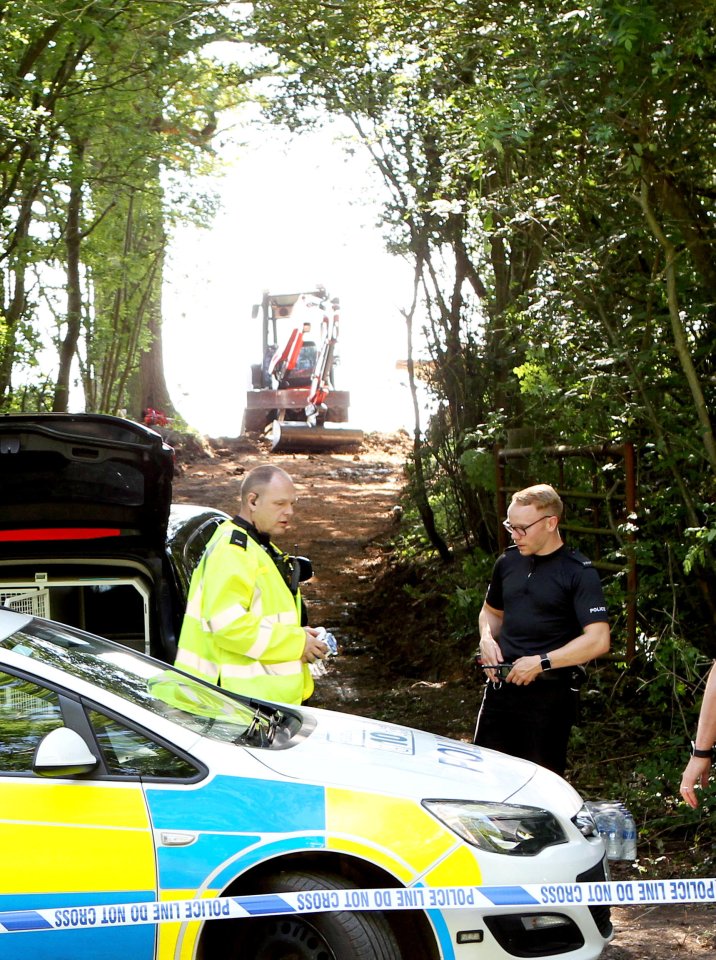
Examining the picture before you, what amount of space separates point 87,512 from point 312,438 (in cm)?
1787

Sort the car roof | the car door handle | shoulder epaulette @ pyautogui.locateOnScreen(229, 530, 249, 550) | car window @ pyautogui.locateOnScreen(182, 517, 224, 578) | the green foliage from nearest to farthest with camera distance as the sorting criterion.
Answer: the car door handle, shoulder epaulette @ pyautogui.locateOnScreen(229, 530, 249, 550), the car roof, car window @ pyautogui.locateOnScreen(182, 517, 224, 578), the green foliage

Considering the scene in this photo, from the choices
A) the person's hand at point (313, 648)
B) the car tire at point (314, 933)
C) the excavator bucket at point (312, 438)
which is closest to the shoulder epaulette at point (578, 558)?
the person's hand at point (313, 648)

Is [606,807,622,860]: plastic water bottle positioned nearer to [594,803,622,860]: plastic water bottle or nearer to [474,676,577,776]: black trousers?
[594,803,622,860]: plastic water bottle

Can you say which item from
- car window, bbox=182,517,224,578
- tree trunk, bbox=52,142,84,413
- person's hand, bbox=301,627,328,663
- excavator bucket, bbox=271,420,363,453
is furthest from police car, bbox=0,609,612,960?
excavator bucket, bbox=271,420,363,453

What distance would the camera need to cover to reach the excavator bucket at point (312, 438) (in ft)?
76.3

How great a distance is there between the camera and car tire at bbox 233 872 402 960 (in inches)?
140

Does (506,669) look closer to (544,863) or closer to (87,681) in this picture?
(544,863)

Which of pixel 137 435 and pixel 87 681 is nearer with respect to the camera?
pixel 87 681

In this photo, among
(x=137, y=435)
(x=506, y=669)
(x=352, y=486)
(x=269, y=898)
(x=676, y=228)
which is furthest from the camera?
(x=352, y=486)

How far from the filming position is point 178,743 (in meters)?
3.71

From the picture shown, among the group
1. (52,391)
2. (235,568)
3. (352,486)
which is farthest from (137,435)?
(352,486)

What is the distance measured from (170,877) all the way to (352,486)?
16.4 metres

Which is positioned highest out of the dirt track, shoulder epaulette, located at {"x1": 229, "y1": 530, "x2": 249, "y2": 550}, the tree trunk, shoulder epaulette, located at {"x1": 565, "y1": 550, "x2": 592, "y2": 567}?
the tree trunk

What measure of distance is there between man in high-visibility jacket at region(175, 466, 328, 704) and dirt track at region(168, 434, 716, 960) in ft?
5.79
